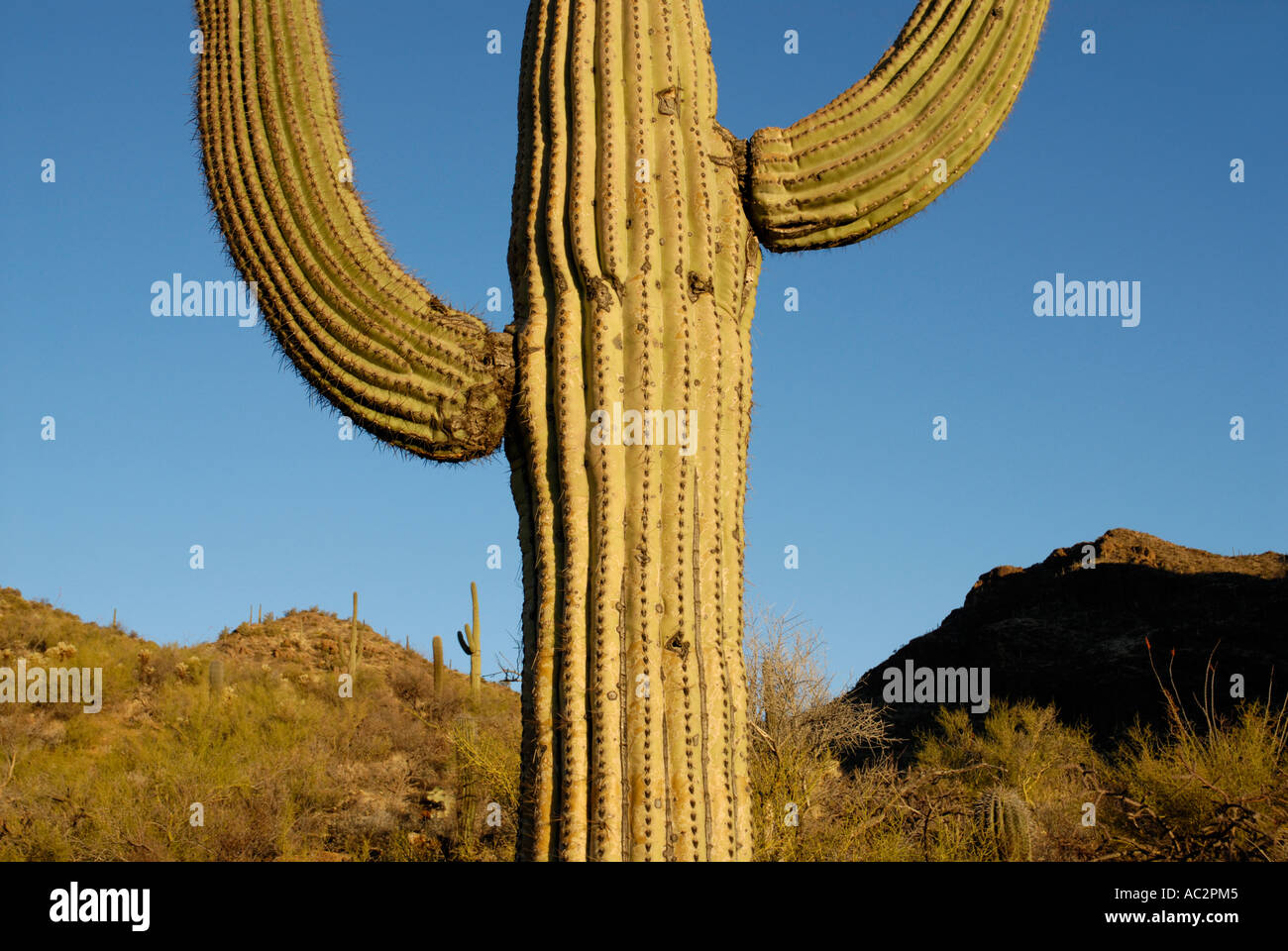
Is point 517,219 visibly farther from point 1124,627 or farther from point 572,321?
point 1124,627

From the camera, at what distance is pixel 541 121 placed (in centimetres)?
465

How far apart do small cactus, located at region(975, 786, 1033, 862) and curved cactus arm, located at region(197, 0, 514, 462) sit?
7.84 m

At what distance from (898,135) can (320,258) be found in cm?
269

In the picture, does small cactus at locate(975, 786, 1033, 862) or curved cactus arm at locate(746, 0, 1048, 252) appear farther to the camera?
small cactus at locate(975, 786, 1033, 862)

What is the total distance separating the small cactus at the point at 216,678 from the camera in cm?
1730

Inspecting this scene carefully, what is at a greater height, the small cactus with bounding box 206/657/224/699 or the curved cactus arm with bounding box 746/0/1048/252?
the curved cactus arm with bounding box 746/0/1048/252

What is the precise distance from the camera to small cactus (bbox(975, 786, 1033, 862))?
10055 millimetres

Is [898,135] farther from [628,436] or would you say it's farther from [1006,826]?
[1006,826]

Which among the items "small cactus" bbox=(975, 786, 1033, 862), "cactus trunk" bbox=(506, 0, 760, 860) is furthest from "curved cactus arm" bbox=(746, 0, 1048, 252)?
"small cactus" bbox=(975, 786, 1033, 862)

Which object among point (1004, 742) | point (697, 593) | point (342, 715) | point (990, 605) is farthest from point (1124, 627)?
point (697, 593)

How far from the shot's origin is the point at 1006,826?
1028 cm

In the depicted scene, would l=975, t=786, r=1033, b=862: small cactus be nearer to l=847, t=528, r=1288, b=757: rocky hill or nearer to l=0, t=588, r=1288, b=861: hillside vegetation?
l=0, t=588, r=1288, b=861: hillside vegetation

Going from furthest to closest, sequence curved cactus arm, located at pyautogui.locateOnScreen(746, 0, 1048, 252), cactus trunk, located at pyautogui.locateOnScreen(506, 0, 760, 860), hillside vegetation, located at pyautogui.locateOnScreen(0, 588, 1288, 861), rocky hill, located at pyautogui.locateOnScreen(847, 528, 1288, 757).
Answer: rocky hill, located at pyautogui.locateOnScreen(847, 528, 1288, 757), hillside vegetation, located at pyautogui.locateOnScreen(0, 588, 1288, 861), curved cactus arm, located at pyautogui.locateOnScreen(746, 0, 1048, 252), cactus trunk, located at pyautogui.locateOnScreen(506, 0, 760, 860)

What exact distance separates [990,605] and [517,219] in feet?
68.3
